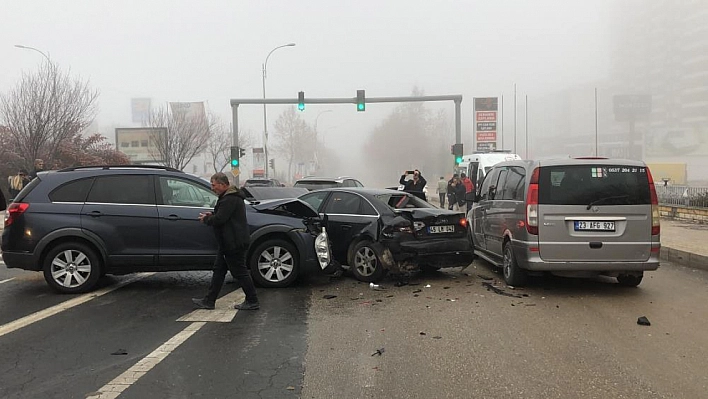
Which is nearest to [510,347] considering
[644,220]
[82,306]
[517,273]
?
[517,273]

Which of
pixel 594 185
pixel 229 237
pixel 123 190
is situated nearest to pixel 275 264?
pixel 229 237

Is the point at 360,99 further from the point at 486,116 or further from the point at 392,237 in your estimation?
the point at 392,237

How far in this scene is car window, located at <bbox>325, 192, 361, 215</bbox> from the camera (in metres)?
8.61

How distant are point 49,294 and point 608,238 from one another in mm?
7658

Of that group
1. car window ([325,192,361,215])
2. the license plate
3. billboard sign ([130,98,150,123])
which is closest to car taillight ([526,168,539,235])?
the license plate

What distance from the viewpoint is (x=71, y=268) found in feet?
24.0

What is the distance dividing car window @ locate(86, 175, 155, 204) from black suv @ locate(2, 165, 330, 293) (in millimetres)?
13

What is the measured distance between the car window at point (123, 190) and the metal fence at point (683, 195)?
1585 centimetres

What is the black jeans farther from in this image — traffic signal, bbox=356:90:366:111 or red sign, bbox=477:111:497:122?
red sign, bbox=477:111:497:122

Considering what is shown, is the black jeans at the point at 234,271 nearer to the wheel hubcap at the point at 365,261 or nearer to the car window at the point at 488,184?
the wheel hubcap at the point at 365,261

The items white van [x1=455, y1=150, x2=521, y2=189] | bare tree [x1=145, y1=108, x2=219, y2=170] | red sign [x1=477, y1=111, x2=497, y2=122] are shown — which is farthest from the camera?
red sign [x1=477, y1=111, x2=497, y2=122]

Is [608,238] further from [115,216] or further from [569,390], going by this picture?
[115,216]

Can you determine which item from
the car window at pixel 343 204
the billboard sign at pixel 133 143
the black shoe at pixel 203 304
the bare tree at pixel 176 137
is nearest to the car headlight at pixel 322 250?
the car window at pixel 343 204

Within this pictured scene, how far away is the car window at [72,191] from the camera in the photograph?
24.3 feet
